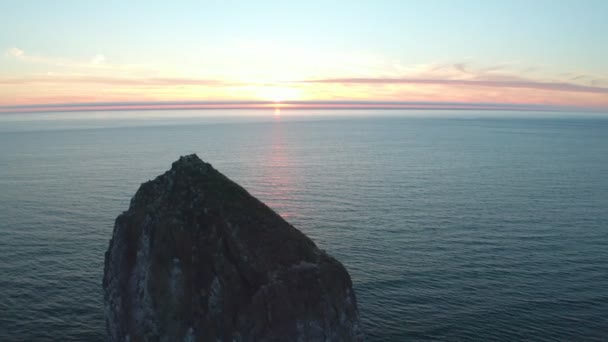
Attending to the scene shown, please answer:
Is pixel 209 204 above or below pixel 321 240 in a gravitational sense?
above

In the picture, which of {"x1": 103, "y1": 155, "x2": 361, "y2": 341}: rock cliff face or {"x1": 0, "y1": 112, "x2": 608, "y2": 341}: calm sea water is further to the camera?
{"x1": 0, "y1": 112, "x2": 608, "y2": 341}: calm sea water

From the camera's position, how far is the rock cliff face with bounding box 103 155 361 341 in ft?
113

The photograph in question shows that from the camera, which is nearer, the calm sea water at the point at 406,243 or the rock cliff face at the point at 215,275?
the rock cliff face at the point at 215,275

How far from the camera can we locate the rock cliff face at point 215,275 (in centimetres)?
3431

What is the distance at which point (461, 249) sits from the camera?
71.6 m

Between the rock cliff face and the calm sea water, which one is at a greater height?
the rock cliff face

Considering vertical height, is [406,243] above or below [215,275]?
below

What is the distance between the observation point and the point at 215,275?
117 feet

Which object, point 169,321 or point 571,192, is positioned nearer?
point 169,321

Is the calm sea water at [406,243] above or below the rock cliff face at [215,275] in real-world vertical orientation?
below

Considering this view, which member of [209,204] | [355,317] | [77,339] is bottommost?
[77,339]

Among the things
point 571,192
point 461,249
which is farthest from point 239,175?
point 571,192

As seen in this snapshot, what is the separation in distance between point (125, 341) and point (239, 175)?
349 feet

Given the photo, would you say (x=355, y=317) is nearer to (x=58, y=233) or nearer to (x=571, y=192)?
(x=58, y=233)
